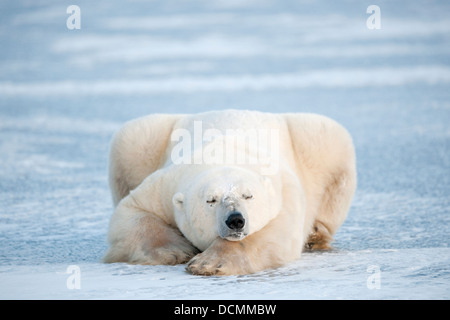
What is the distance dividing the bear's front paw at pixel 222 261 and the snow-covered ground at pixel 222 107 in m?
0.11

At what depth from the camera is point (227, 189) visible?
346 centimetres

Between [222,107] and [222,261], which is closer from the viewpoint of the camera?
[222,261]

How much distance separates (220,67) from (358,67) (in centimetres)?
223

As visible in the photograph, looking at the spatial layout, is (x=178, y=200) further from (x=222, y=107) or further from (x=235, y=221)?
(x=222, y=107)

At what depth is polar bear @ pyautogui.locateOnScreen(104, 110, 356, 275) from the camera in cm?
348

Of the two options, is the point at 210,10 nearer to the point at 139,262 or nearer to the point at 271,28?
the point at 271,28

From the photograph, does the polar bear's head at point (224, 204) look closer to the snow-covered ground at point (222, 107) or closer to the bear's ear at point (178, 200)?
the bear's ear at point (178, 200)

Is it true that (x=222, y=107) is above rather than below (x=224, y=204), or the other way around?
above

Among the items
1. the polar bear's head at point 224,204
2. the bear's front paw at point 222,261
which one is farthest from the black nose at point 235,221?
the bear's front paw at point 222,261

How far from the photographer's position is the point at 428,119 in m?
8.42

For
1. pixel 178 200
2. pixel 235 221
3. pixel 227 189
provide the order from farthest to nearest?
pixel 178 200 → pixel 227 189 → pixel 235 221

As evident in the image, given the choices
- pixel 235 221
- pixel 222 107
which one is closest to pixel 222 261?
pixel 235 221

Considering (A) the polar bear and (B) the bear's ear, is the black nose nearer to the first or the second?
(A) the polar bear

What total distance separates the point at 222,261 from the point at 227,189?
13.3 inches
